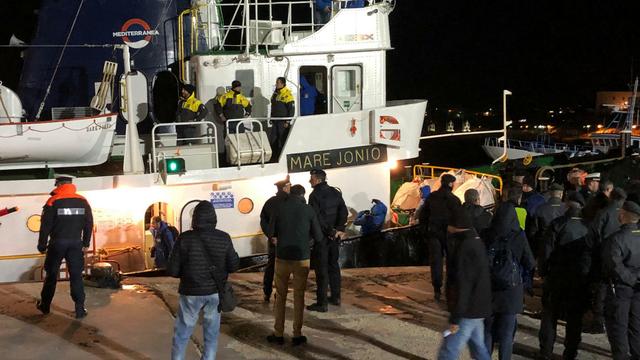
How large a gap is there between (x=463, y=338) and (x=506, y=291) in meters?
0.74

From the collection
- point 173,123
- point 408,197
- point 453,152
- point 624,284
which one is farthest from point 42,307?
point 453,152

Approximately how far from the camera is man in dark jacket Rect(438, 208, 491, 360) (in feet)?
18.0

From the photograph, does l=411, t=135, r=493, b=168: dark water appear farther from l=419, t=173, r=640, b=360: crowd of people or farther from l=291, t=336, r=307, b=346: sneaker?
l=419, t=173, r=640, b=360: crowd of people

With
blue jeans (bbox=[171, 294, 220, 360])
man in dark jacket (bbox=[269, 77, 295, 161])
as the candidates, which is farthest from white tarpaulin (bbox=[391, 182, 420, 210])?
blue jeans (bbox=[171, 294, 220, 360])

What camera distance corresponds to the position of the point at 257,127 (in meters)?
12.1

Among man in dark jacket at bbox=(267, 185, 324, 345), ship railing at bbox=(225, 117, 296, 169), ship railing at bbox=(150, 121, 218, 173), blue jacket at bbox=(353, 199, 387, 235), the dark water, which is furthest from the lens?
the dark water

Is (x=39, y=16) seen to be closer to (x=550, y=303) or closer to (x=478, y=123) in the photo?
(x=550, y=303)

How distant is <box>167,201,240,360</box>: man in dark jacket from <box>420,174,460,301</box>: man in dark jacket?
360 centimetres

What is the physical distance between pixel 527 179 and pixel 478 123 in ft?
261

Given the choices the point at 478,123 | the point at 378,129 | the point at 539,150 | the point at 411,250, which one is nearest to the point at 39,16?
the point at 378,129

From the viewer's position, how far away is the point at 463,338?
18.3ft

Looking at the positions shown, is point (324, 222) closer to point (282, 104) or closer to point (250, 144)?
point (250, 144)

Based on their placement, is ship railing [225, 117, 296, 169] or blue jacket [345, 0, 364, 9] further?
blue jacket [345, 0, 364, 9]

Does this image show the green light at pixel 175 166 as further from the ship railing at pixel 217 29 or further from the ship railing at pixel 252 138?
the ship railing at pixel 217 29
